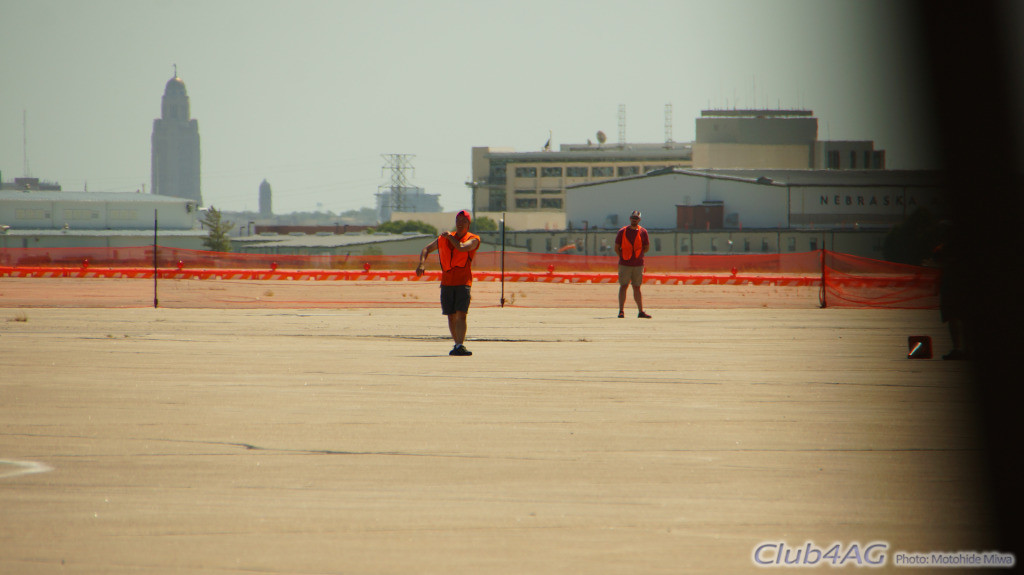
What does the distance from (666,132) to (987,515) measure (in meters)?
164

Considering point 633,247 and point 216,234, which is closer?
point 633,247

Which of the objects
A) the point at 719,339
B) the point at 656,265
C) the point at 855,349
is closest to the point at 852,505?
the point at 855,349

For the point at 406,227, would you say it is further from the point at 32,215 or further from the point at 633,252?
the point at 633,252

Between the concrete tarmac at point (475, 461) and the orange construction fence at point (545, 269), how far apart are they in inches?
612

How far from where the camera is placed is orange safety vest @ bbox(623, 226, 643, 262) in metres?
19.0

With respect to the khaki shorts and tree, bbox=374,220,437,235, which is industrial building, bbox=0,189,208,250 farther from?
the khaki shorts

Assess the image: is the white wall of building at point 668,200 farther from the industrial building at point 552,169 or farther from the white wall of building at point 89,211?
the white wall of building at point 89,211

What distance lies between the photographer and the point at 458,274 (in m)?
12.0

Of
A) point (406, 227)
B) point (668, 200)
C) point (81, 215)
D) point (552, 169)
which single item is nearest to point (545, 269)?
point (668, 200)

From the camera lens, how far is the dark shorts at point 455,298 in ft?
39.4

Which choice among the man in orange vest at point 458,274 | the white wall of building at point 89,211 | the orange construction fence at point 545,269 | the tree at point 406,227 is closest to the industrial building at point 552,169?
the tree at point 406,227

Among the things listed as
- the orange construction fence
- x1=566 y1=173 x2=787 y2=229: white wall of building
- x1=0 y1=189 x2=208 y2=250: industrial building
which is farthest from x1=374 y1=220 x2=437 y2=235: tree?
the orange construction fence

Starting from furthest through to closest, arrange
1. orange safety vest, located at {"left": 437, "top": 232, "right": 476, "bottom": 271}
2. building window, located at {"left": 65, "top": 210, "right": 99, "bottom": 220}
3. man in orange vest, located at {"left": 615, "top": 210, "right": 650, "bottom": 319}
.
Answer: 1. building window, located at {"left": 65, "top": 210, "right": 99, "bottom": 220}
2. man in orange vest, located at {"left": 615, "top": 210, "right": 650, "bottom": 319}
3. orange safety vest, located at {"left": 437, "top": 232, "right": 476, "bottom": 271}

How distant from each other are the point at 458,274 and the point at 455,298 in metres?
0.29
